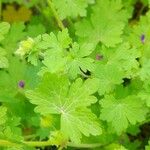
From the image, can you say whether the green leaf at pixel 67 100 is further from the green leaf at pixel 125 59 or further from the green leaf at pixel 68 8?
the green leaf at pixel 68 8

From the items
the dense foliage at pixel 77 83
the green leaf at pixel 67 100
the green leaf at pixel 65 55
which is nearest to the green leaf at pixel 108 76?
the dense foliage at pixel 77 83

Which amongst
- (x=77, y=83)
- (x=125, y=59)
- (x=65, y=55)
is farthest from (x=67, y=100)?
(x=125, y=59)

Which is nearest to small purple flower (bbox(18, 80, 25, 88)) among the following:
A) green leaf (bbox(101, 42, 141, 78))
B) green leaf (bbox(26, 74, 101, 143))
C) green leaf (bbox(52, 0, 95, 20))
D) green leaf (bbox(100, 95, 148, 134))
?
green leaf (bbox(52, 0, 95, 20))

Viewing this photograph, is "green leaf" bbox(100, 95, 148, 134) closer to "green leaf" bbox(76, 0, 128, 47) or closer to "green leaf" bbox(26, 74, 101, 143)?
"green leaf" bbox(26, 74, 101, 143)

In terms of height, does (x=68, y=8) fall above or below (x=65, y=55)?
above

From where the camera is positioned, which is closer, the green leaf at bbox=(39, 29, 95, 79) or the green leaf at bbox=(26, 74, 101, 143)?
the green leaf at bbox=(26, 74, 101, 143)

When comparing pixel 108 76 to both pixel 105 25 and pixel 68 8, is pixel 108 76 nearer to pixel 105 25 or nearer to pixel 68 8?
pixel 68 8

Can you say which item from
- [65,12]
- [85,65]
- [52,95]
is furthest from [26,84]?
[52,95]
